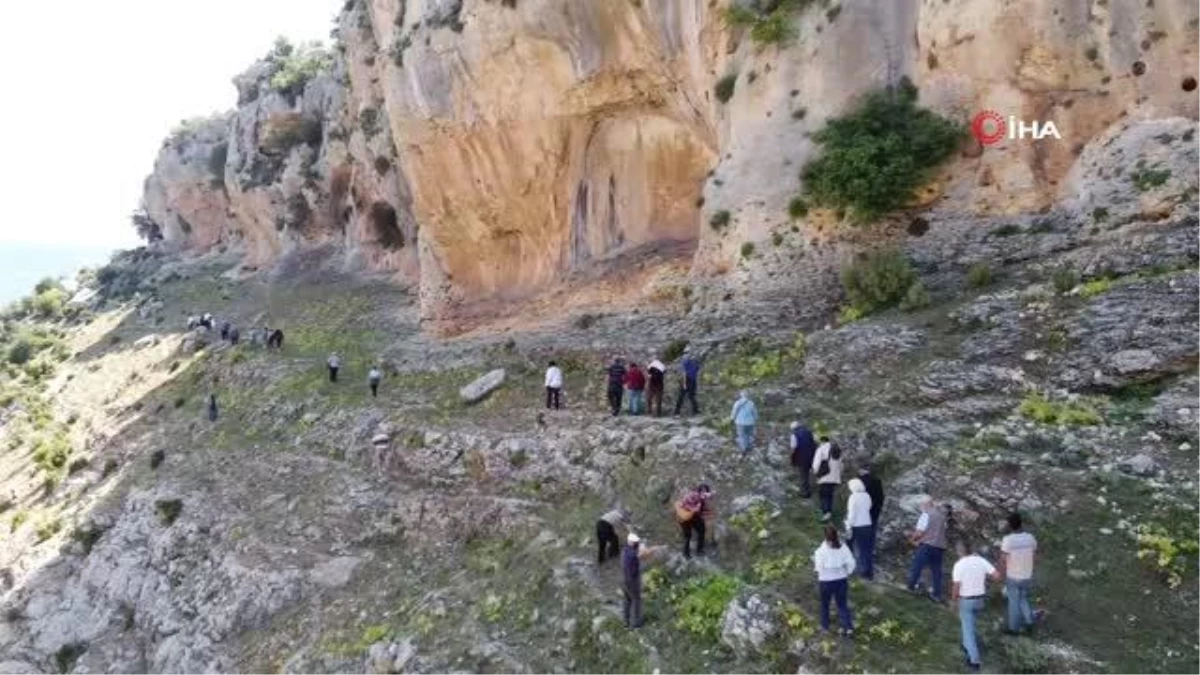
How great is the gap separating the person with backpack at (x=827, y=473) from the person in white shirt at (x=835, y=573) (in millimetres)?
3488

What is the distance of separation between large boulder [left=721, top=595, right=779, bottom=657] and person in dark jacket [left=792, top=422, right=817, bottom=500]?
368cm

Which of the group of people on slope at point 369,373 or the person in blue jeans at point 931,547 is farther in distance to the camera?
the group of people on slope at point 369,373

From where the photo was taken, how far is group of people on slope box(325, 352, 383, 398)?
34.8 meters

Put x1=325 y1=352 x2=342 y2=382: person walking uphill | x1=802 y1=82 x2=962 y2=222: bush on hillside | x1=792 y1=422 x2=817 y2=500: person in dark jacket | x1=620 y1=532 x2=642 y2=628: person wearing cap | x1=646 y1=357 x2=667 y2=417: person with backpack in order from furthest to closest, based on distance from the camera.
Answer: x1=325 y1=352 x2=342 y2=382: person walking uphill
x1=802 y1=82 x2=962 y2=222: bush on hillside
x1=646 y1=357 x2=667 y2=417: person with backpack
x1=792 y1=422 x2=817 y2=500: person in dark jacket
x1=620 y1=532 x2=642 y2=628: person wearing cap

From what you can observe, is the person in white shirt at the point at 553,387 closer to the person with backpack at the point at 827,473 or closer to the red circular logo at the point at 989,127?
the person with backpack at the point at 827,473

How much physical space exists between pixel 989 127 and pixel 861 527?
573 inches

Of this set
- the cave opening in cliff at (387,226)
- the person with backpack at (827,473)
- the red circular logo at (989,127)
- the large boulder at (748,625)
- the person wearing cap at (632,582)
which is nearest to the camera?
the large boulder at (748,625)

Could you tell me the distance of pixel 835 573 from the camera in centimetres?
1356

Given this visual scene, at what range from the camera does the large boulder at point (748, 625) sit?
14492mm

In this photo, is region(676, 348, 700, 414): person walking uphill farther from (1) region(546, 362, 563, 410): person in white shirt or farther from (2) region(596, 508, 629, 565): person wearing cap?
(1) region(546, 362, 563, 410): person in white shirt

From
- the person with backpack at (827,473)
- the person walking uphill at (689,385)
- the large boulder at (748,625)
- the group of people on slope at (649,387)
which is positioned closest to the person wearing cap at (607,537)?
the large boulder at (748,625)

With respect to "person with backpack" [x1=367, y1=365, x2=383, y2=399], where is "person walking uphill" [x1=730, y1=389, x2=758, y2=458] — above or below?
above

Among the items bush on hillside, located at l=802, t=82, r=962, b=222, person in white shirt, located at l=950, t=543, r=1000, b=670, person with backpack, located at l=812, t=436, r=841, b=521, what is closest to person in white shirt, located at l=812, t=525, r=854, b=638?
person in white shirt, located at l=950, t=543, r=1000, b=670

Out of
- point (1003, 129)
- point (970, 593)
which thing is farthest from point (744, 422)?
point (1003, 129)
